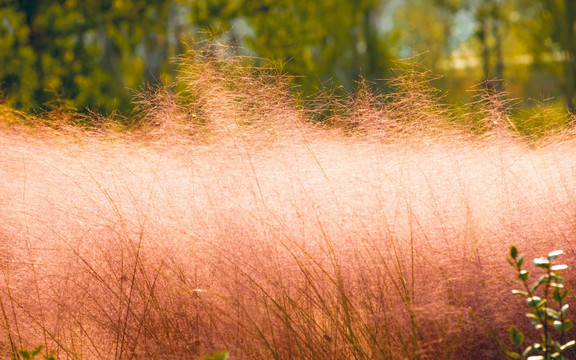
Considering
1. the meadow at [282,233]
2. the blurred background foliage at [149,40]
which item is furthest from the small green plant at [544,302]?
the blurred background foliage at [149,40]

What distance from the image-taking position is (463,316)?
1.89 metres

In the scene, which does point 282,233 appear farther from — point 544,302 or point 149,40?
point 149,40

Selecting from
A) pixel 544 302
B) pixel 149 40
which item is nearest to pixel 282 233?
pixel 544 302

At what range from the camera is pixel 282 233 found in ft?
6.84

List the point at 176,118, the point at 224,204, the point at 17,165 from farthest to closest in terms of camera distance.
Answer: the point at 17,165, the point at 176,118, the point at 224,204

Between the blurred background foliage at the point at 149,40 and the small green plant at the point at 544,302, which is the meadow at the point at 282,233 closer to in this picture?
the small green plant at the point at 544,302

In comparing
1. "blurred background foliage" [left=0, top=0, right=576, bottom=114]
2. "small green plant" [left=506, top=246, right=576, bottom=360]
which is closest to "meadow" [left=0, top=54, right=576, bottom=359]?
"small green plant" [left=506, top=246, right=576, bottom=360]

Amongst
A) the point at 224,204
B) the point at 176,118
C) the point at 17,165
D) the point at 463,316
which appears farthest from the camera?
the point at 17,165

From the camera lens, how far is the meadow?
1958 mm

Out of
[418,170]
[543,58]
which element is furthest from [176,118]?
[543,58]

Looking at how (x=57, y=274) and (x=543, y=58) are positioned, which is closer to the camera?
(x=57, y=274)

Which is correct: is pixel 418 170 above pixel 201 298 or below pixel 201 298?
above

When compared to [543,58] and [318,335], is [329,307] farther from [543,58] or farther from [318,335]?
[543,58]

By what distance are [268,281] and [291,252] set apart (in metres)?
0.12
